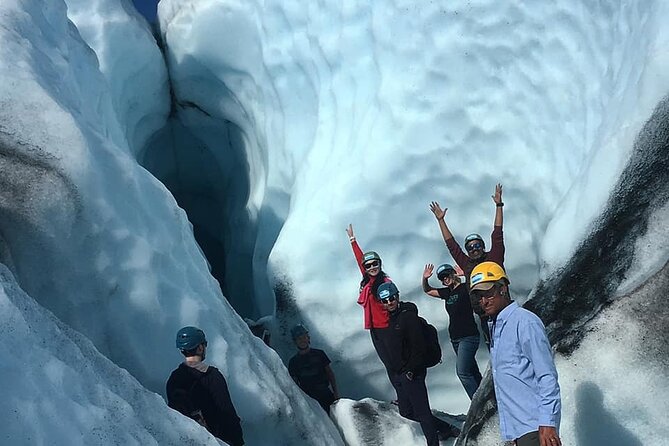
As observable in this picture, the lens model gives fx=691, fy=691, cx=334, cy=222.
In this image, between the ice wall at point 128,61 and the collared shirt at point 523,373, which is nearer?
the collared shirt at point 523,373

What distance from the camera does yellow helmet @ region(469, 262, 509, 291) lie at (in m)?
1.99

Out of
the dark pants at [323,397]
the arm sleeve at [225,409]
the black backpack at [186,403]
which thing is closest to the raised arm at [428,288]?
the dark pants at [323,397]

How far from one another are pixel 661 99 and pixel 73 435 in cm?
244

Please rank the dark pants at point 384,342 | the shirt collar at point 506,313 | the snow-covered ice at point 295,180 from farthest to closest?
1. the dark pants at point 384,342
2. the snow-covered ice at point 295,180
3. the shirt collar at point 506,313

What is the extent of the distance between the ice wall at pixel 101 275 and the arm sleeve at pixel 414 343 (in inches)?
22.1

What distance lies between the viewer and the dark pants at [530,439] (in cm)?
193

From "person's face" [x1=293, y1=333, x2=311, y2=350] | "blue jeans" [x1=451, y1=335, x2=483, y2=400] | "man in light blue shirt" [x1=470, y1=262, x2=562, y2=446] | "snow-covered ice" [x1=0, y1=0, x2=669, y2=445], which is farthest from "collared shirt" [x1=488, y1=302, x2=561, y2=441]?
"person's face" [x1=293, y1=333, x2=311, y2=350]

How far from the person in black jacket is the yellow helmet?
1.08 m

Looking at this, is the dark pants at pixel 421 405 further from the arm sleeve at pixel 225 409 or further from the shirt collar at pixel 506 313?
the shirt collar at pixel 506 313

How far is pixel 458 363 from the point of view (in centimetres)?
337

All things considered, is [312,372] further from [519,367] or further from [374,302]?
[519,367]

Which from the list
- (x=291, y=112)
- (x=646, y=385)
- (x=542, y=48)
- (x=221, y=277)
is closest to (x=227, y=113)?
(x=291, y=112)

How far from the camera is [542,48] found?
12.7 feet

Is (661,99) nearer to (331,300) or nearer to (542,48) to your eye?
(542,48)
